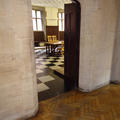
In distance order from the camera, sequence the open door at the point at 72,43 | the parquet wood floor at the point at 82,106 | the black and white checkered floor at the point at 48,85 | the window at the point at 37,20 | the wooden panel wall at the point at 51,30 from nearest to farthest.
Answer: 1. the parquet wood floor at the point at 82,106
2. the black and white checkered floor at the point at 48,85
3. the open door at the point at 72,43
4. the window at the point at 37,20
5. the wooden panel wall at the point at 51,30

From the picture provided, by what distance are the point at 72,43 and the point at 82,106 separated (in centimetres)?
175

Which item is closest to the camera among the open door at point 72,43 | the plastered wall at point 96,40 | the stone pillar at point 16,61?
the stone pillar at point 16,61

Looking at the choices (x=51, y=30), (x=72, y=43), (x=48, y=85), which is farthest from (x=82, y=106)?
(x=51, y=30)

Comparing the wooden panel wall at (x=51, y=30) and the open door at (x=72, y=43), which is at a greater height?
the wooden panel wall at (x=51, y=30)

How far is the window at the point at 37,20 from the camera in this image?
1083 centimetres

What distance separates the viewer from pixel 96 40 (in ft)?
8.94

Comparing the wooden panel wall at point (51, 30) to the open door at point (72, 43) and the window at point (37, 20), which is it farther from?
the open door at point (72, 43)

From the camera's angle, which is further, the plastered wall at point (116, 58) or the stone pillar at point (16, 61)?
the plastered wall at point (116, 58)

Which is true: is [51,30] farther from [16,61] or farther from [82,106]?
[16,61]

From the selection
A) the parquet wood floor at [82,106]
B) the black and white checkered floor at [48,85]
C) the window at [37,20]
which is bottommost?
the parquet wood floor at [82,106]

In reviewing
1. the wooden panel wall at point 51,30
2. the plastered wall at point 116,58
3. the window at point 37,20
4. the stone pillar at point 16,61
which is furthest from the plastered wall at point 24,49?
the window at point 37,20

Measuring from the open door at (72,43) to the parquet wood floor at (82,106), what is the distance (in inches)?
23.8

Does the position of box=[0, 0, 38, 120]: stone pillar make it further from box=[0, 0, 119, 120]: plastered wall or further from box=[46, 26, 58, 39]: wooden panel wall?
box=[46, 26, 58, 39]: wooden panel wall

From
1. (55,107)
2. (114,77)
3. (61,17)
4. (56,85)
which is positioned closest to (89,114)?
(55,107)
